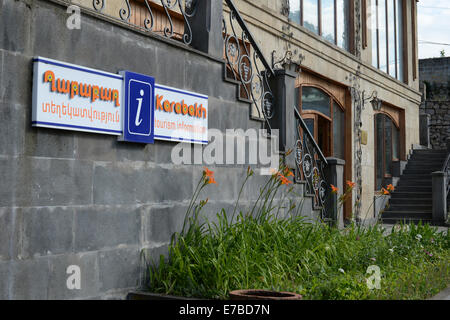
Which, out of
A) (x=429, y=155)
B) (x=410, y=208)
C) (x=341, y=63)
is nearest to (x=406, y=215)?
(x=410, y=208)

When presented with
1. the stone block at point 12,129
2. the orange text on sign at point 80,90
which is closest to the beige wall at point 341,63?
the orange text on sign at point 80,90

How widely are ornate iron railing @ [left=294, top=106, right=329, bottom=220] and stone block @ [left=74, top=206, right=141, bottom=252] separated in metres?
3.67

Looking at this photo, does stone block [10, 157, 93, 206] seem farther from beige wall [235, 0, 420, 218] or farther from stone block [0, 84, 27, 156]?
beige wall [235, 0, 420, 218]

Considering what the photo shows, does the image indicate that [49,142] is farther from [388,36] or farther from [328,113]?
[388,36]

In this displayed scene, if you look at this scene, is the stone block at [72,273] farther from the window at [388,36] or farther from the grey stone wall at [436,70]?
the grey stone wall at [436,70]

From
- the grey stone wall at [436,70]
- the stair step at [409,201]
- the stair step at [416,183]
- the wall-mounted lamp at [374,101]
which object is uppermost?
the grey stone wall at [436,70]

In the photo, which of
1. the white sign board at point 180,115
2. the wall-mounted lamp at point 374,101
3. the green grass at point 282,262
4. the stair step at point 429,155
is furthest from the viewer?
the stair step at point 429,155

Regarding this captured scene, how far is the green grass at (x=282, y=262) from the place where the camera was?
17.0ft


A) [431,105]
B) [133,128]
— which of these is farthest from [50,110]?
[431,105]

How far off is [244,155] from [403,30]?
1652 centimetres

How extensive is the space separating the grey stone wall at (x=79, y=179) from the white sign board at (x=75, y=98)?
0.08 meters

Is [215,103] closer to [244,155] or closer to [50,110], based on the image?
[244,155]

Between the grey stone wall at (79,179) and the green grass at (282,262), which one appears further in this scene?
the green grass at (282,262)

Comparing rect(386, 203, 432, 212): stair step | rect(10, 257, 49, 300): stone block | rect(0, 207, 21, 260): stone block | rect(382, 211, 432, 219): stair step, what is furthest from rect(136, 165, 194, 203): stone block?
rect(386, 203, 432, 212): stair step
